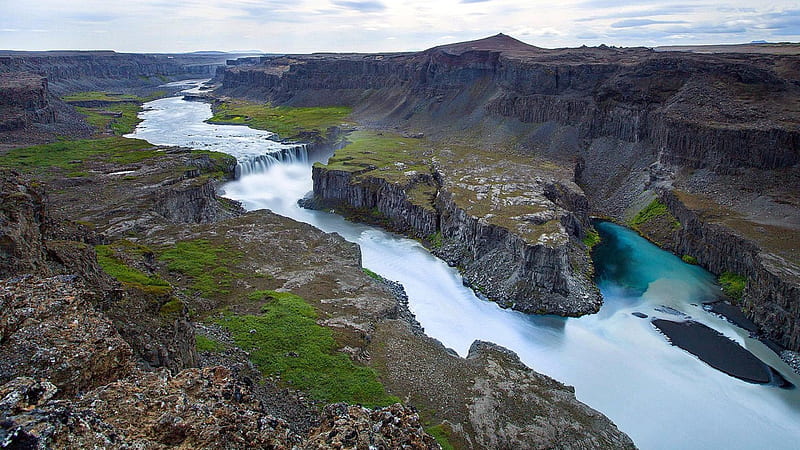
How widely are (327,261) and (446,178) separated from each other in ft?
94.1

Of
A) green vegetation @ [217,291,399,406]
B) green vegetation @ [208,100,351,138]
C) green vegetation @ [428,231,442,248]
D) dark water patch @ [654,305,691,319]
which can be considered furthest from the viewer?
green vegetation @ [208,100,351,138]

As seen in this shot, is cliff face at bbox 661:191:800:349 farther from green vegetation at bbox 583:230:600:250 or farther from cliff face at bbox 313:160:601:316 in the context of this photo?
cliff face at bbox 313:160:601:316

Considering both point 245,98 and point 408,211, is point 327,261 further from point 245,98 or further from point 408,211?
point 245,98

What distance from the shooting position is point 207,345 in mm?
26219

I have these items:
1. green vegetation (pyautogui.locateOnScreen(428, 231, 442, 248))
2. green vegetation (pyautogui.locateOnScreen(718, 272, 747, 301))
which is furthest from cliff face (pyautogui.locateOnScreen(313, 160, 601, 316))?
green vegetation (pyautogui.locateOnScreen(718, 272, 747, 301))

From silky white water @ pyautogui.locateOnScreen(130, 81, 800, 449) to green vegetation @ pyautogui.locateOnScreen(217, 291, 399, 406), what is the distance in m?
12.0

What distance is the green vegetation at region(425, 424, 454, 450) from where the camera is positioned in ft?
72.0

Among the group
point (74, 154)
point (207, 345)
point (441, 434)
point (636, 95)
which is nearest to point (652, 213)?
point (636, 95)

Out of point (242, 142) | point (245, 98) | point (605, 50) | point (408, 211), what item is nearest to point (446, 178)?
point (408, 211)

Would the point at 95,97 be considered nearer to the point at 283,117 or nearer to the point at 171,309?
the point at 283,117

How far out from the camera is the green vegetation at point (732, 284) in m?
44.4

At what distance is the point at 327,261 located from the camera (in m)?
42.6

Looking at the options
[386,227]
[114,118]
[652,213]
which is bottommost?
[386,227]

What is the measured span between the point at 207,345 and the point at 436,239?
34087mm
